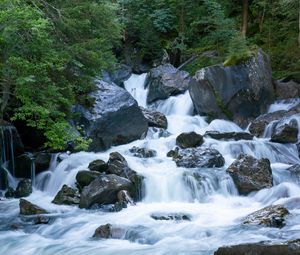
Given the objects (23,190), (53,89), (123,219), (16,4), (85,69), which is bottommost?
(123,219)

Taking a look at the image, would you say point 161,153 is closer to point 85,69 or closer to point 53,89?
point 85,69

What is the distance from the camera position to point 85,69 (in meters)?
11.9

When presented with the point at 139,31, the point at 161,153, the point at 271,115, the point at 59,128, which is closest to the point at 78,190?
the point at 59,128

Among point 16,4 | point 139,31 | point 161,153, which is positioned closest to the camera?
point 16,4

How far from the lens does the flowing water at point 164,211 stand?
8.14 m

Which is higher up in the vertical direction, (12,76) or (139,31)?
(139,31)

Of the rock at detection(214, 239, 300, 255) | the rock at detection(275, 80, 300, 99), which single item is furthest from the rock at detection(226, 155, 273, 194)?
the rock at detection(275, 80, 300, 99)

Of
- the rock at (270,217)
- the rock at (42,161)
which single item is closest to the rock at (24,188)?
the rock at (42,161)

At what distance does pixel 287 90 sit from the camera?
63.1ft

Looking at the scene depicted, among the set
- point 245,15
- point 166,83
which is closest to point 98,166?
point 166,83

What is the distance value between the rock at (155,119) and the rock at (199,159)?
163 inches

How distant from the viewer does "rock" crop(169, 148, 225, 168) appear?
13.0m

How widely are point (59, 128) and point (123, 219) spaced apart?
2.54 metres

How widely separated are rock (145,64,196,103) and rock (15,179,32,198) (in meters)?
9.68
